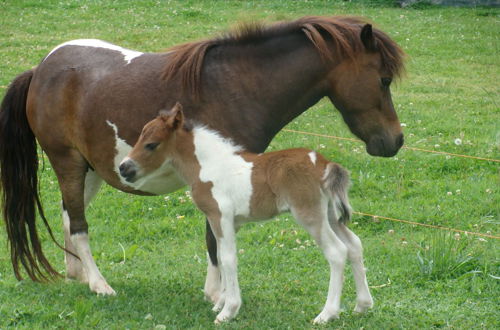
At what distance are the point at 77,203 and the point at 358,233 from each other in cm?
273

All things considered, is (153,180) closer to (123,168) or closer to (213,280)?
(123,168)

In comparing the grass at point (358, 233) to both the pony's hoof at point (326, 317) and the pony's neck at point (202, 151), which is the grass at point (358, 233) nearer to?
the pony's hoof at point (326, 317)

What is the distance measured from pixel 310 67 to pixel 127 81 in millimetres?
1345

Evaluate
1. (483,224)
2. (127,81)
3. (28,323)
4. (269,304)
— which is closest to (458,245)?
(483,224)

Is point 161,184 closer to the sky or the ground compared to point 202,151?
closer to the ground

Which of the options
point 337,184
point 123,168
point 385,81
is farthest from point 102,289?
point 385,81

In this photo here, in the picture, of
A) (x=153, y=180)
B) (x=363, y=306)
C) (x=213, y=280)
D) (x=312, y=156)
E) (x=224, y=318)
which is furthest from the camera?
(x=213, y=280)

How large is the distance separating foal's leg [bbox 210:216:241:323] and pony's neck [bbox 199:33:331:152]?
641 millimetres

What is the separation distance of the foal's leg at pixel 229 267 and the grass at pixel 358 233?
0.35ft

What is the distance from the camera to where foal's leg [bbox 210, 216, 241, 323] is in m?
4.86

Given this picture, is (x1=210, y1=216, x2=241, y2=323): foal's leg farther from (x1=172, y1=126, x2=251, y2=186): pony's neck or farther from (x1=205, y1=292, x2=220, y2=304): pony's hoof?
(x1=205, y1=292, x2=220, y2=304): pony's hoof

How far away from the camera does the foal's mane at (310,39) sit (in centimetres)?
511

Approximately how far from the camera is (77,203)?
5887mm

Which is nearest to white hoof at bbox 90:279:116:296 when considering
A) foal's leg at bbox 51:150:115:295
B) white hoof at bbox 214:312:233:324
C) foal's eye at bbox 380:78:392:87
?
foal's leg at bbox 51:150:115:295
